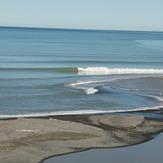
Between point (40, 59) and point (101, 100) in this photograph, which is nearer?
point (101, 100)

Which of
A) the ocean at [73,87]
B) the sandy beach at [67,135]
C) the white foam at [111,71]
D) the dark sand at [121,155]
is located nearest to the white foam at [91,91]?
the ocean at [73,87]

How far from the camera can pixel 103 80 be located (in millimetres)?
31625

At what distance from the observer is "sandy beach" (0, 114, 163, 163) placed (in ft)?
42.6

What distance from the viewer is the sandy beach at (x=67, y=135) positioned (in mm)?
12977

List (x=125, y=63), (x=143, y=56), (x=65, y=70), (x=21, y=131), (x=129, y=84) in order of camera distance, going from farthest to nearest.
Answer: (x=143, y=56) < (x=125, y=63) < (x=65, y=70) < (x=129, y=84) < (x=21, y=131)

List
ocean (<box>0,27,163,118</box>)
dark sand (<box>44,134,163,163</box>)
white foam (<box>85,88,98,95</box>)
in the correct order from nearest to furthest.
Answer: dark sand (<box>44,134,163,163</box>) < ocean (<box>0,27,163,118</box>) < white foam (<box>85,88,98,95</box>)

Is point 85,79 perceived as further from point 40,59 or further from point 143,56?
point 143,56

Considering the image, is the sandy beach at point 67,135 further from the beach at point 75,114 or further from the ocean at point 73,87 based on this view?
the ocean at point 73,87

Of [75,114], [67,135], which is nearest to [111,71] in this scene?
[75,114]

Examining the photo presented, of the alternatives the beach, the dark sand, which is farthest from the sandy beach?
the dark sand

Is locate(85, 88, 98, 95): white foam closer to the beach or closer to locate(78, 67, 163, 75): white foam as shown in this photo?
the beach

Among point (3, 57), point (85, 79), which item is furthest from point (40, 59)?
point (85, 79)

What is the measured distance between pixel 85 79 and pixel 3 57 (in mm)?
16993

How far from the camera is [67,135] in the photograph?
1472cm
